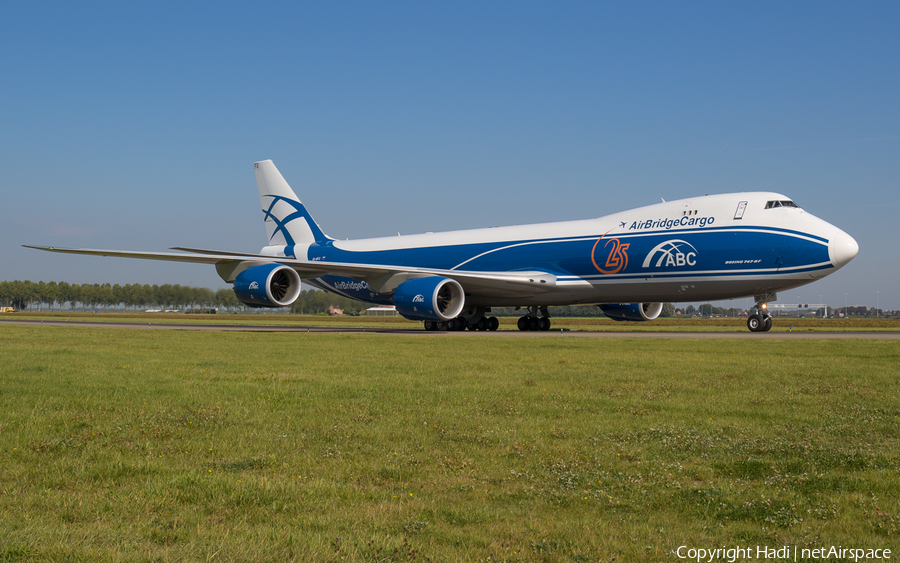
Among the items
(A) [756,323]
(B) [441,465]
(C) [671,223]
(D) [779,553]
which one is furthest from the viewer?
(A) [756,323]

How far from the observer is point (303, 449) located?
6.36 metres

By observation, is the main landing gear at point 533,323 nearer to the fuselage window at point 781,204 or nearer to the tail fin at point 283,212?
the fuselage window at point 781,204

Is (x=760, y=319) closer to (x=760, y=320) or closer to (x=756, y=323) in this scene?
(x=760, y=320)

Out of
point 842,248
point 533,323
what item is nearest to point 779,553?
point 842,248

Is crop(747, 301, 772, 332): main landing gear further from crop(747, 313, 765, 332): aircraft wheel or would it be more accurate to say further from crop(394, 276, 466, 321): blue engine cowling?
crop(394, 276, 466, 321): blue engine cowling

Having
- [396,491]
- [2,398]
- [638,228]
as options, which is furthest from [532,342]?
[396,491]

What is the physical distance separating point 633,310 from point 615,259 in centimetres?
779

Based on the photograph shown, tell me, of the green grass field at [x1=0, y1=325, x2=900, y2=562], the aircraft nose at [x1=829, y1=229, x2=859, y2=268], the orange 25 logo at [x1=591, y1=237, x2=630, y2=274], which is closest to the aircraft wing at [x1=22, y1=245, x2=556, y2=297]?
the orange 25 logo at [x1=591, y1=237, x2=630, y2=274]

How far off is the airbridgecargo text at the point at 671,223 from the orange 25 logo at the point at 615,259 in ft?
2.75

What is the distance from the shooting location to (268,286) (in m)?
28.1

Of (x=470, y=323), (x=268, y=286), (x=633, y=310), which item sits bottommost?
(x=470, y=323)

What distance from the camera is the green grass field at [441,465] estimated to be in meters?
4.09

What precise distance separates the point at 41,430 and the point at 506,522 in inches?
208

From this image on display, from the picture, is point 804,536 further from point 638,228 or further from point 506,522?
point 638,228
